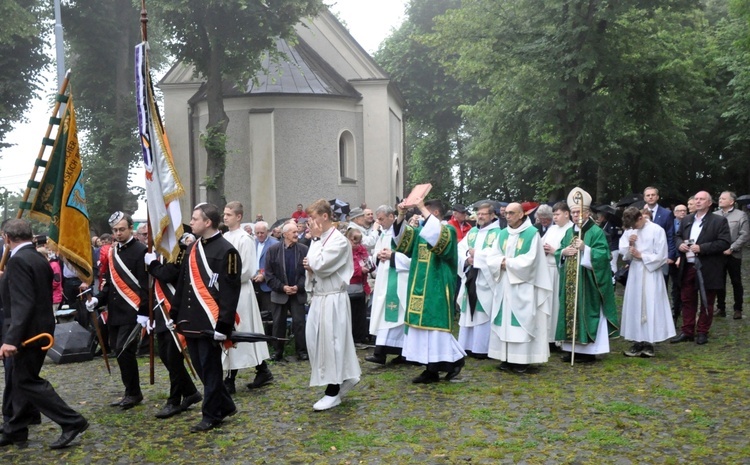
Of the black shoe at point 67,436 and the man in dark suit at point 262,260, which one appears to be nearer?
the black shoe at point 67,436

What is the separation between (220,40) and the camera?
24453 mm

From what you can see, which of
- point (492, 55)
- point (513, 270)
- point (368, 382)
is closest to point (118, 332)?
point (368, 382)

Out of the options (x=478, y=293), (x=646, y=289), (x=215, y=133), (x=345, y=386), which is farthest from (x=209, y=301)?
(x=215, y=133)

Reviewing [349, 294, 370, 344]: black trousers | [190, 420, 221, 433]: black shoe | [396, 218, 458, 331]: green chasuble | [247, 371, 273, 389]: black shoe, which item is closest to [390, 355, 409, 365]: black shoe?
[396, 218, 458, 331]: green chasuble

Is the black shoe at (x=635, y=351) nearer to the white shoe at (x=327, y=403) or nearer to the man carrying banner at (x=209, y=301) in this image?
the white shoe at (x=327, y=403)

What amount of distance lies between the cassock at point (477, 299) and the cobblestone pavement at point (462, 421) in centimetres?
77

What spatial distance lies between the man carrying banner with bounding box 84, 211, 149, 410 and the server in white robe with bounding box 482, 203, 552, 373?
391 cm

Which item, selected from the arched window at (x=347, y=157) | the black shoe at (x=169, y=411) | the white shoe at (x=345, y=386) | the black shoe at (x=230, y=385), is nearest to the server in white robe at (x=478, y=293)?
the white shoe at (x=345, y=386)

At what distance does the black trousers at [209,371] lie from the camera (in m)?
6.55

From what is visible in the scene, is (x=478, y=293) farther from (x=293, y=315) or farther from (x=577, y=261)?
(x=293, y=315)

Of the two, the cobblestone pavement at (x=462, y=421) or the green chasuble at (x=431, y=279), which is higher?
the green chasuble at (x=431, y=279)

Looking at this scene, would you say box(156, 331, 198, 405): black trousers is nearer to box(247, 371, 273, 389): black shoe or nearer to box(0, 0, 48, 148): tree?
box(247, 371, 273, 389): black shoe

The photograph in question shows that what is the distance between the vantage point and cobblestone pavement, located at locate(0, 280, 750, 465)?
5836 mm

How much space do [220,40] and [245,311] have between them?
18.0 metres
